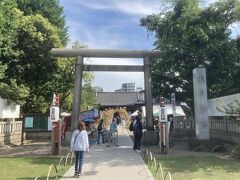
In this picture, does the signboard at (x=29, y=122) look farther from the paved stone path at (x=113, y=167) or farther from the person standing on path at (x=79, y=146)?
the person standing on path at (x=79, y=146)

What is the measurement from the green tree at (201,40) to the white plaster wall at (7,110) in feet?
33.7

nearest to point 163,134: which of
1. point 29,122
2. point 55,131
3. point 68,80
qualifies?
point 55,131

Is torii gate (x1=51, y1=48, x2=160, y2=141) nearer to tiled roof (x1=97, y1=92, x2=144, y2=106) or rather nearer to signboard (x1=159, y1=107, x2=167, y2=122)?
signboard (x1=159, y1=107, x2=167, y2=122)

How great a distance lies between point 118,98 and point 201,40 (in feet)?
143

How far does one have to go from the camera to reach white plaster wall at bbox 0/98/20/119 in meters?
22.3

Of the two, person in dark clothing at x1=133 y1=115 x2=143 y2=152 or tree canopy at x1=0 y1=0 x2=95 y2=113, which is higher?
tree canopy at x1=0 y1=0 x2=95 y2=113

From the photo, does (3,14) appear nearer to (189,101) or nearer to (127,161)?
(127,161)

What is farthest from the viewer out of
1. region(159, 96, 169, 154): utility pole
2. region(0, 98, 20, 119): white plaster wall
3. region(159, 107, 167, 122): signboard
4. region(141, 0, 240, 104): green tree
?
region(0, 98, 20, 119): white plaster wall

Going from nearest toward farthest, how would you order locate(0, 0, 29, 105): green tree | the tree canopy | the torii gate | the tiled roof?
locate(0, 0, 29, 105): green tree < the torii gate < the tree canopy < the tiled roof

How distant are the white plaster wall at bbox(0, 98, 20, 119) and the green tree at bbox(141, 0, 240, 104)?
1026 centimetres

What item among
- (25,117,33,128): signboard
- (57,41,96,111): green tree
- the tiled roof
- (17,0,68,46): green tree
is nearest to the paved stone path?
(25,117,33,128): signboard

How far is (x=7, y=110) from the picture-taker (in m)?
23.4

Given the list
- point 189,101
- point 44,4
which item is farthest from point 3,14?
point 44,4

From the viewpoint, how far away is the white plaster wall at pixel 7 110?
22.3m
